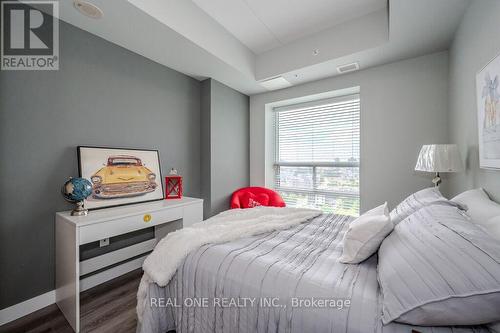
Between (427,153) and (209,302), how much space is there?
225 centimetres

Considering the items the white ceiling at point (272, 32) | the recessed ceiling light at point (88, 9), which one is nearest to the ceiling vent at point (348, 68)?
the white ceiling at point (272, 32)

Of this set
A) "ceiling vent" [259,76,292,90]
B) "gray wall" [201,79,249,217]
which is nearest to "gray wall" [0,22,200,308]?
"gray wall" [201,79,249,217]

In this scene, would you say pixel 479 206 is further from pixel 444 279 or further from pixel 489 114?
pixel 444 279

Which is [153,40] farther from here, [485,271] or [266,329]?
[485,271]

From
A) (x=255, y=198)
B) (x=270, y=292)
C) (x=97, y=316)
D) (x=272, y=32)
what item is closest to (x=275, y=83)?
(x=272, y=32)

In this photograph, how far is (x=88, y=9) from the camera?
1.75m

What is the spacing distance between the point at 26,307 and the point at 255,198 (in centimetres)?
267

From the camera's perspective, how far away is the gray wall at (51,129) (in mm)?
1652

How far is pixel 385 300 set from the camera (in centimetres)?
81

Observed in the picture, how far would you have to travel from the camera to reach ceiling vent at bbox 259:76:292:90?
3.20m

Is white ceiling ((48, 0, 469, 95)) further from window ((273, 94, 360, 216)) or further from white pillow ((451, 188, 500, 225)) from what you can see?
Answer: white pillow ((451, 188, 500, 225))

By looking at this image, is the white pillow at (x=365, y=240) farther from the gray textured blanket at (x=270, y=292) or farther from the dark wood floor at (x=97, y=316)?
the dark wood floor at (x=97, y=316)

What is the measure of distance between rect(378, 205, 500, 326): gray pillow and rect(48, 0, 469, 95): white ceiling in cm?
194

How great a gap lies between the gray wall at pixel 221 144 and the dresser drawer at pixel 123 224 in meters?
0.94
